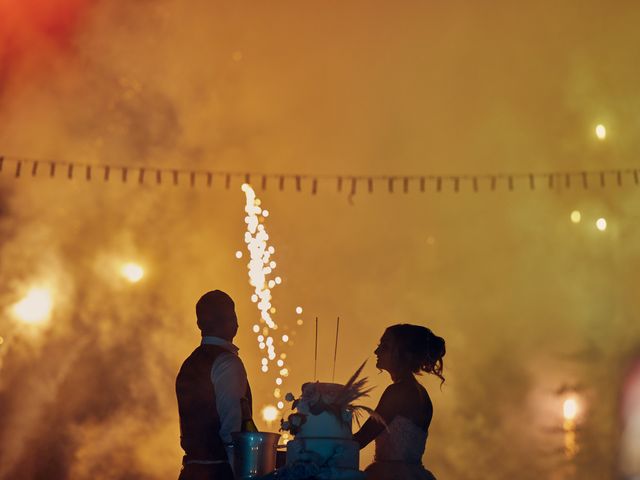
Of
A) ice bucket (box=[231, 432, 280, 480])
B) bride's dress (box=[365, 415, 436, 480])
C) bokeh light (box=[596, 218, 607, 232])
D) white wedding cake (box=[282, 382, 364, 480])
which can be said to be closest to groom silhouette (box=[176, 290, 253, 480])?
ice bucket (box=[231, 432, 280, 480])

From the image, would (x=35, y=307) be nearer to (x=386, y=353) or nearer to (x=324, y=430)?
(x=386, y=353)

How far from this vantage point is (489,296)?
2100 centimetres

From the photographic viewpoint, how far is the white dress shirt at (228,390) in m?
4.66

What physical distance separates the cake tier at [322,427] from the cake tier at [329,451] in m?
0.02

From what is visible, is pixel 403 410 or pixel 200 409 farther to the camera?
pixel 403 410

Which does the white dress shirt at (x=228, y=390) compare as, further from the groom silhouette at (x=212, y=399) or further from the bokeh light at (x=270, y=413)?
the bokeh light at (x=270, y=413)

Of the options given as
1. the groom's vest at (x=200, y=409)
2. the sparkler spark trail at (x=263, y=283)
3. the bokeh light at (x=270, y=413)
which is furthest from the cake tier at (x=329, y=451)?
the bokeh light at (x=270, y=413)

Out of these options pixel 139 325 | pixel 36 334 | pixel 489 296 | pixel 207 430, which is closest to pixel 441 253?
pixel 489 296

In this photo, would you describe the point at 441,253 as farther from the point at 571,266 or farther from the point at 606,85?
the point at 606,85

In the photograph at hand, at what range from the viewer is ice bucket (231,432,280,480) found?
4.42 m

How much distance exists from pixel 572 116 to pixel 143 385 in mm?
11832

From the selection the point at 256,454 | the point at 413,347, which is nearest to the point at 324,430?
the point at 256,454

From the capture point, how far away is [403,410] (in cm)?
500

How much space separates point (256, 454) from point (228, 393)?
0.39 meters
